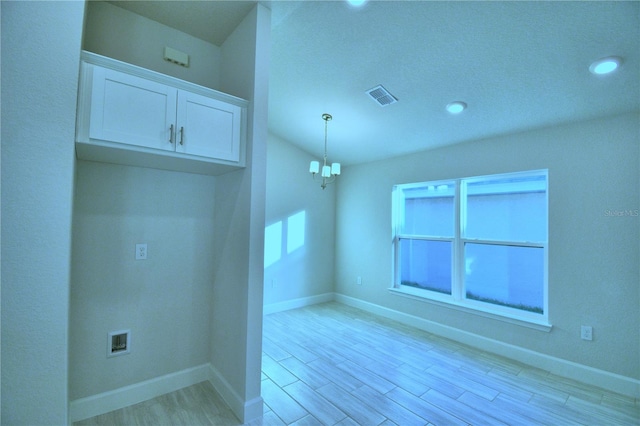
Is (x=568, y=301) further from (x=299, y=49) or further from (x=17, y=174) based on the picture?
(x=17, y=174)

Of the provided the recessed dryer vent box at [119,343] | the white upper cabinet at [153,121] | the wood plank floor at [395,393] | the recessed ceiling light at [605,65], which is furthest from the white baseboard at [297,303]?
the recessed ceiling light at [605,65]

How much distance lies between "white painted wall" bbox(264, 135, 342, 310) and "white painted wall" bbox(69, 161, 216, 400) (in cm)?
186

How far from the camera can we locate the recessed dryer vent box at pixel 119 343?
2.06 metres

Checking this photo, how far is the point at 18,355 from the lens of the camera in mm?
1271

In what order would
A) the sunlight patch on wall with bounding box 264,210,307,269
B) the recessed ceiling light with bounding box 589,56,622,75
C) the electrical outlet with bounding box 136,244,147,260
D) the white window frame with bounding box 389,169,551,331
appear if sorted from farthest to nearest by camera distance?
the sunlight patch on wall with bounding box 264,210,307,269, the white window frame with bounding box 389,169,551,331, the electrical outlet with bounding box 136,244,147,260, the recessed ceiling light with bounding box 589,56,622,75

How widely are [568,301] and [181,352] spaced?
3.54 metres

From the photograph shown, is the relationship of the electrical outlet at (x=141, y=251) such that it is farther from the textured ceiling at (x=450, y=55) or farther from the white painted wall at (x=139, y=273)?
the textured ceiling at (x=450, y=55)

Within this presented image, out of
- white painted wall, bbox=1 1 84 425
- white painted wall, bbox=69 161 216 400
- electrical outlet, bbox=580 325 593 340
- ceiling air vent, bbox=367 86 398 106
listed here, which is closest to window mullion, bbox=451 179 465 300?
electrical outlet, bbox=580 325 593 340

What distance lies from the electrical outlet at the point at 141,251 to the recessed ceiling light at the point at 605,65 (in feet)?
11.9

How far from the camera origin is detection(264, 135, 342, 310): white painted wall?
14.2 feet

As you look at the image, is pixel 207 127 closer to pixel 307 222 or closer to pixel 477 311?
pixel 307 222

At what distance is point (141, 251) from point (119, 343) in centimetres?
69

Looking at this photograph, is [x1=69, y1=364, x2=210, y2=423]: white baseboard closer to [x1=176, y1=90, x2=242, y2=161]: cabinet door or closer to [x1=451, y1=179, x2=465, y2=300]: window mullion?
[x1=176, y1=90, x2=242, y2=161]: cabinet door

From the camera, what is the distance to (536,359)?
111 inches
